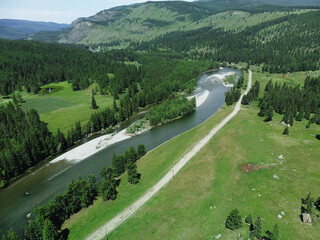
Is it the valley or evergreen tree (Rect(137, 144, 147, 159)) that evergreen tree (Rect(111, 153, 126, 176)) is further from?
evergreen tree (Rect(137, 144, 147, 159))

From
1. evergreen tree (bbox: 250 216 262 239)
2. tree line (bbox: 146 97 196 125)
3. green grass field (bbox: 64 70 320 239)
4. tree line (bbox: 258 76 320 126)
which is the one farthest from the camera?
tree line (bbox: 146 97 196 125)

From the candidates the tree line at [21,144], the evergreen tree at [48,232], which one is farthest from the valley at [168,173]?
the tree line at [21,144]

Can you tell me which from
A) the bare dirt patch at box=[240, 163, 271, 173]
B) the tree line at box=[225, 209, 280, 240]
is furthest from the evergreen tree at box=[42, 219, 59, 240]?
the bare dirt patch at box=[240, 163, 271, 173]

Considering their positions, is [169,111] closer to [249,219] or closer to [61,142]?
[61,142]

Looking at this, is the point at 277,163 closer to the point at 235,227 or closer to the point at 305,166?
the point at 305,166

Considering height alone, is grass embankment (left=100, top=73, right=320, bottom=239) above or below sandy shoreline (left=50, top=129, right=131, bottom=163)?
above

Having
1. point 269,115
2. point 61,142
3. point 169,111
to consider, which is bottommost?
point 61,142

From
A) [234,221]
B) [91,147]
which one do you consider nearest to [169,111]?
[91,147]
